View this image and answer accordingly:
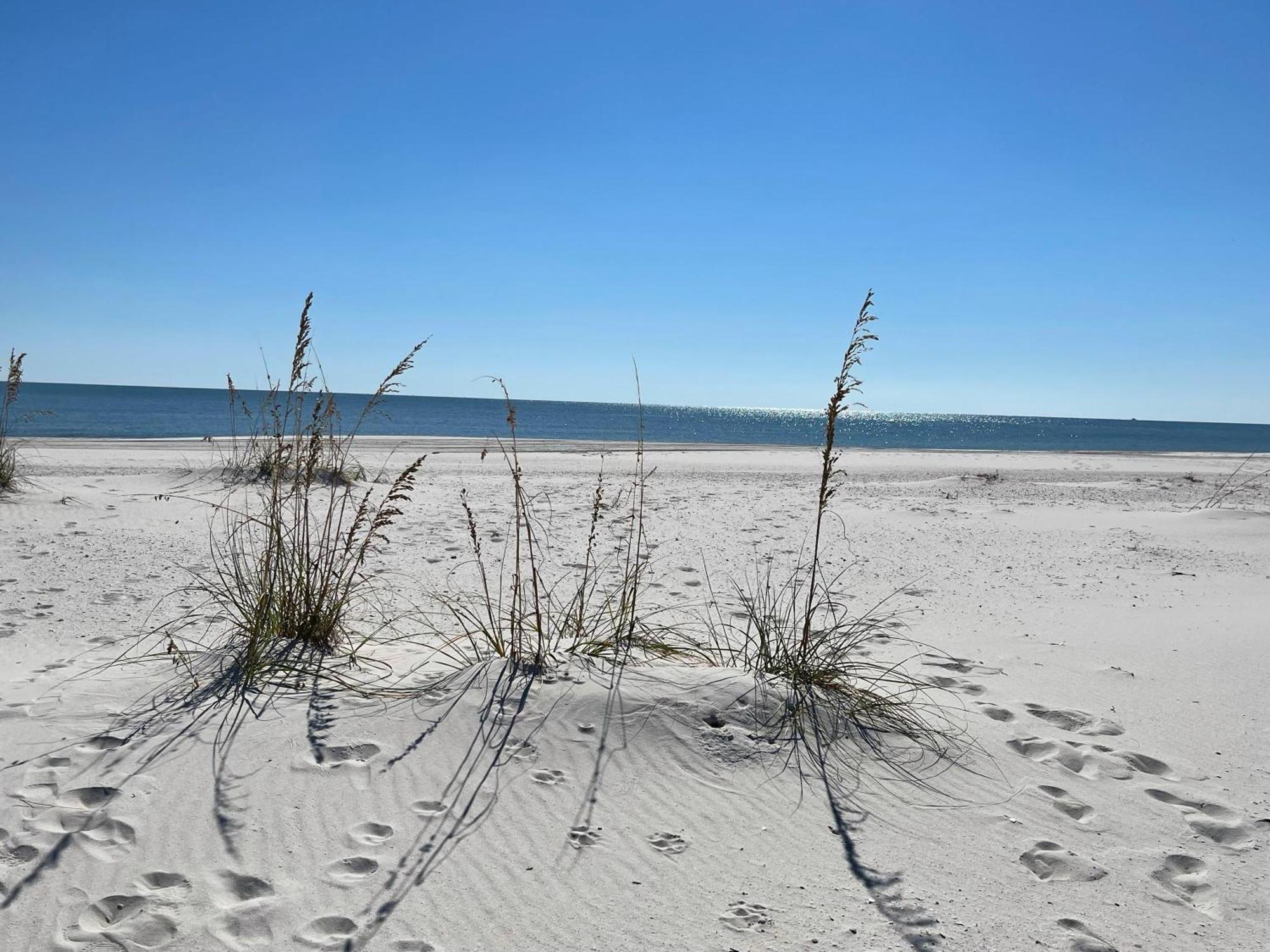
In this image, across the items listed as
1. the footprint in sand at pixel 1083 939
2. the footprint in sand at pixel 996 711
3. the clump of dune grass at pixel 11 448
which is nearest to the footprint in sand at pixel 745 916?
the footprint in sand at pixel 1083 939

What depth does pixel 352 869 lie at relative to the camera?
7.18ft

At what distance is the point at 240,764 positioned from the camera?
2664 millimetres

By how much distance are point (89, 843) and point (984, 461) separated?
73.4 ft

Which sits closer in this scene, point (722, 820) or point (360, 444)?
point (722, 820)

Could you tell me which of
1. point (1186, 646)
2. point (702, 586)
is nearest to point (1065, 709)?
point (1186, 646)

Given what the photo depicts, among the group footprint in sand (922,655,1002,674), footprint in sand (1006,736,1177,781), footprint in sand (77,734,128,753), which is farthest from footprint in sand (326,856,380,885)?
footprint in sand (922,655,1002,674)

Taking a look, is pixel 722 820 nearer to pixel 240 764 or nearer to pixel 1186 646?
pixel 240 764

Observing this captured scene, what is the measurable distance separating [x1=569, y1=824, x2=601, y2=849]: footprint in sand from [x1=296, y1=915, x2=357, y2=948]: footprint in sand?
637 millimetres

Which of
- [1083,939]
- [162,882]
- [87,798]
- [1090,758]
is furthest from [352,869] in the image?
[1090,758]

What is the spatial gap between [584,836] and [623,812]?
17 cm

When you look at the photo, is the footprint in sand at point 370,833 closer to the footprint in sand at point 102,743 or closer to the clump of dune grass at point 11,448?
the footprint in sand at point 102,743

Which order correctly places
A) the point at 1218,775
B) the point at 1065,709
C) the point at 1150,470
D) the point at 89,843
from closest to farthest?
the point at 89,843 → the point at 1218,775 → the point at 1065,709 → the point at 1150,470

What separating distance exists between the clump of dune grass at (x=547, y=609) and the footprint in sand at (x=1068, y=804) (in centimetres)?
153

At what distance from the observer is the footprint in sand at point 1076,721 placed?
11.0 feet
